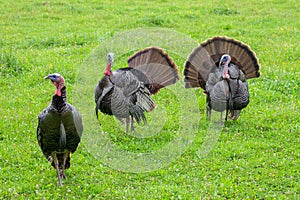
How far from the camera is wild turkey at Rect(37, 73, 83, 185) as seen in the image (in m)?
6.89

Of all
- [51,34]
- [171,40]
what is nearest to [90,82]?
[171,40]

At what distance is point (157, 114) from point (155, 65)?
1.20 meters

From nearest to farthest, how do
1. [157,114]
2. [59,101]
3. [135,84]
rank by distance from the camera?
[59,101] < [135,84] < [157,114]

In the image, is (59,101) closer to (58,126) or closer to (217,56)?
(58,126)

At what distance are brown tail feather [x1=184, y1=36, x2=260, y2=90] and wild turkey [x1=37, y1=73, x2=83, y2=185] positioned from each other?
310 centimetres

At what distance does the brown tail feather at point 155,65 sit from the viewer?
9234 mm

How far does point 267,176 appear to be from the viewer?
770 centimetres

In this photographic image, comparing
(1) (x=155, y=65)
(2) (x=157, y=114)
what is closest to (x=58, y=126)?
(1) (x=155, y=65)

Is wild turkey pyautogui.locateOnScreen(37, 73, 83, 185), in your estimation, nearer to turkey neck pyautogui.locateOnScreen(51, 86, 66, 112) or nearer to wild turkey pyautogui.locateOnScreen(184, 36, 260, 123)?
turkey neck pyautogui.locateOnScreen(51, 86, 66, 112)

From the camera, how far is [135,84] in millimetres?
8953

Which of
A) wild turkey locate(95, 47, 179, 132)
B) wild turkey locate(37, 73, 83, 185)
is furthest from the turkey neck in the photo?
wild turkey locate(95, 47, 179, 132)

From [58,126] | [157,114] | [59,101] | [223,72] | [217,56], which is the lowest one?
[157,114]

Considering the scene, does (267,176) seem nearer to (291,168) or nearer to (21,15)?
(291,168)

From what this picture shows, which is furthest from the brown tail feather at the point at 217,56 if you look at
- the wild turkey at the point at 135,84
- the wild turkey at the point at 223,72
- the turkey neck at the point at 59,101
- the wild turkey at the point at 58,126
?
the turkey neck at the point at 59,101
